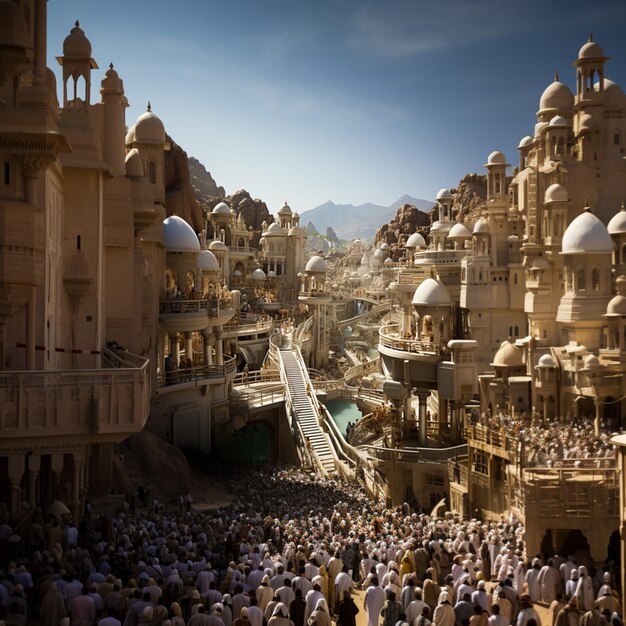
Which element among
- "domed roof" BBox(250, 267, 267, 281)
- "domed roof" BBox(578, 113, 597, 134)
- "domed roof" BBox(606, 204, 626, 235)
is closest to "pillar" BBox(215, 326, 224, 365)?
"domed roof" BBox(606, 204, 626, 235)

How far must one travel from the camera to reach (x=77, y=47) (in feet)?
71.7

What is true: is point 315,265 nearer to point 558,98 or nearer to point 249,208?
point 558,98

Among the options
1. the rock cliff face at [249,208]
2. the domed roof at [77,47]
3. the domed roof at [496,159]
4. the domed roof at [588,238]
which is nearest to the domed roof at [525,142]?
the domed roof at [496,159]

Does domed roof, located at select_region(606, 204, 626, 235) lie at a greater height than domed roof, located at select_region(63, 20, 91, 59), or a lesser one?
lesser

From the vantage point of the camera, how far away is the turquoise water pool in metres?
52.0

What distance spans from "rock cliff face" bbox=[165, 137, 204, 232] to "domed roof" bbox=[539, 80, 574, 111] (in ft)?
90.9

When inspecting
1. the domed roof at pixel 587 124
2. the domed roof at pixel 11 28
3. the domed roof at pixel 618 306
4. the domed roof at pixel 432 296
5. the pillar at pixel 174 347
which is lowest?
the pillar at pixel 174 347

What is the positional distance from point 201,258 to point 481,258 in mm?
13995

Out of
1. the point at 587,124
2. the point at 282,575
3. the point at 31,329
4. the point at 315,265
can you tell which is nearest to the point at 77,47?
the point at 31,329

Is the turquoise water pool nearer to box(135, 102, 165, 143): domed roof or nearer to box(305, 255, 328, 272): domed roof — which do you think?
box(305, 255, 328, 272): domed roof

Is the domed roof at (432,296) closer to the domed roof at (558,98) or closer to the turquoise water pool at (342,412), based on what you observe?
the domed roof at (558,98)

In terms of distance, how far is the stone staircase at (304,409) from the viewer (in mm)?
35000

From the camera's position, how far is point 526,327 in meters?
39.9

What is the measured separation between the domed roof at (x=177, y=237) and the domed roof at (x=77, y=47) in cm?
1482
